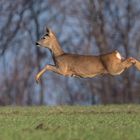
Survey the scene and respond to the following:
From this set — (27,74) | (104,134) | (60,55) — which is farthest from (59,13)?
(104,134)

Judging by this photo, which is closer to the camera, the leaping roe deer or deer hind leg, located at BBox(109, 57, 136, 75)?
deer hind leg, located at BBox(109, 57, 136, 75)

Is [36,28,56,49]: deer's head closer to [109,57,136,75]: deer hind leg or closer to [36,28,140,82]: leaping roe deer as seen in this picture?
[36,28,140,82]: leaping roe deer

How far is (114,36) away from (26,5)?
7.08 meters

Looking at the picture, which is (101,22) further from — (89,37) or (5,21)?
(5,21)

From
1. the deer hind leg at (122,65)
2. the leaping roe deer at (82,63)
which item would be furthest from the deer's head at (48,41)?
the deer hind leg at (122,65)

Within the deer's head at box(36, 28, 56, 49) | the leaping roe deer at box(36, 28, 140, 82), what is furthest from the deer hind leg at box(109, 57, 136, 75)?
the deer's head at box(36, 28, 56, 49)

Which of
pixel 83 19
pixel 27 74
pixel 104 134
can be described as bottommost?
pixel 104 134

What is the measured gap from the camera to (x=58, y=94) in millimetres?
58812

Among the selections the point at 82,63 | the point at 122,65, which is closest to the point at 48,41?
the point at 82,63

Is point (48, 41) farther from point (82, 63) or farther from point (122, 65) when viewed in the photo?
point (122, 65)

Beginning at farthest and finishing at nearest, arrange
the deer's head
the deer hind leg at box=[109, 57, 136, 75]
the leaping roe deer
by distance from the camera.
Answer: the deer's head < the leaping roe deer < the deer hind leg at box=[109, 57, 136, 75]

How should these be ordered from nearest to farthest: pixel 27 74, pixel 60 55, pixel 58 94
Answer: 1. pixel 60 55
2. pixel 27 74
3. pixel 58 94

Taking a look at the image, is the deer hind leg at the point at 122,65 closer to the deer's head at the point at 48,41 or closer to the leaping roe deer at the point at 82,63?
the leaping roe deer at the point at 82,63

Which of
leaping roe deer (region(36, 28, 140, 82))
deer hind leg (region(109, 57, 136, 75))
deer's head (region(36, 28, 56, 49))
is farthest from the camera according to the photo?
deer's head (region(36, 28, 56, 49))
